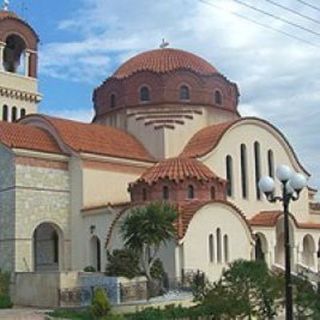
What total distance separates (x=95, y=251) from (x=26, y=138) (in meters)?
7.66

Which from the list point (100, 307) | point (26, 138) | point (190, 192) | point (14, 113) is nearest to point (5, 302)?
point (100, 307)

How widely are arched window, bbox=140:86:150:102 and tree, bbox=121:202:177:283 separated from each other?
16233 mm

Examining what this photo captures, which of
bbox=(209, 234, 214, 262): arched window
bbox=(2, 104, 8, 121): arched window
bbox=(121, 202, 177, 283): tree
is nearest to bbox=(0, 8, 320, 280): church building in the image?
bbox=(209, 234, 214, 262): arched window

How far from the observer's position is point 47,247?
41938 mm

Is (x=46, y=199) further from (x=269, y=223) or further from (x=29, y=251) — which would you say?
(x=269, y=223)

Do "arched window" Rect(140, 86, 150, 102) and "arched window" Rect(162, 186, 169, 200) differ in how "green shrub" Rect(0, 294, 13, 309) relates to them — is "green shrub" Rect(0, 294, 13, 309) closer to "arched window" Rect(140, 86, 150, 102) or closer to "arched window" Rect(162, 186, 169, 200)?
"arched window" Rect(162, 186, 169, 200)

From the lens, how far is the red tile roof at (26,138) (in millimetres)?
39125

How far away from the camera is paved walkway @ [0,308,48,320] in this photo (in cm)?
2726

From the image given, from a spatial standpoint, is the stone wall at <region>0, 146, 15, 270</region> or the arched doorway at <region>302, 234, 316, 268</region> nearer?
the stone wall at <region>0, 146, 15, 270</region>

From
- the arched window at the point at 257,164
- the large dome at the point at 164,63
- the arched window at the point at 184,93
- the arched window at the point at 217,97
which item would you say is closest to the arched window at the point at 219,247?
the arched window at the point at 257,164

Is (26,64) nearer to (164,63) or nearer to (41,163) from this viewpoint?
(164,63)

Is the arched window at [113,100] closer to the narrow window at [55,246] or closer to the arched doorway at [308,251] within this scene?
the narrow window at [55,246]

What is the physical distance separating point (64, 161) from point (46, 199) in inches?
103

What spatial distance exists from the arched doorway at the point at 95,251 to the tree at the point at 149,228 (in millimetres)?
6437
